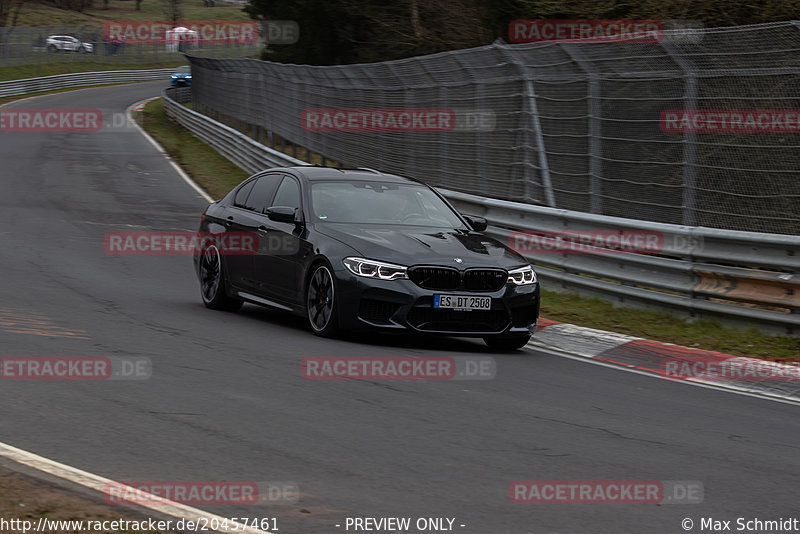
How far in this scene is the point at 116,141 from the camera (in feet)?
133

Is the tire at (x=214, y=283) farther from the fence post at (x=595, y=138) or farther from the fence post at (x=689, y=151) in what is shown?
the fence post at (x=689, y=151)

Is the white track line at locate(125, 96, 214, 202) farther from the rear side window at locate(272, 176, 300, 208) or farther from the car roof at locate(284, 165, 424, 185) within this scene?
the rear side window at locate(272, 176, 300, 208)

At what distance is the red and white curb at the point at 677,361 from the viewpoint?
30.1 feet

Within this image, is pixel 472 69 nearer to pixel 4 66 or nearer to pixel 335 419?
pixel 335 419

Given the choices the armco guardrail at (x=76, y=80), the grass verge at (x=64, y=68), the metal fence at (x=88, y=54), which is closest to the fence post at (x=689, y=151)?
the armco guardrail at (x=76, y=80)

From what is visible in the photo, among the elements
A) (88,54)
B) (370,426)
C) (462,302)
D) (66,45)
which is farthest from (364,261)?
(88,54)

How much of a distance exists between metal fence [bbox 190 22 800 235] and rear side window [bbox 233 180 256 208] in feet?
13.1

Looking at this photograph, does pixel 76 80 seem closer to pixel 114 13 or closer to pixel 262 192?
pixel 262 192

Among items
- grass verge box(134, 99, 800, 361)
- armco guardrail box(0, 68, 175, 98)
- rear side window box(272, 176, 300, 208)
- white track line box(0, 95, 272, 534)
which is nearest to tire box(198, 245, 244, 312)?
rear side window box(272, 176, 300, 208)

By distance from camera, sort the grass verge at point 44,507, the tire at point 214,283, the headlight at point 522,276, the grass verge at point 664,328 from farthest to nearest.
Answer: the tire at point 214,283 → the grass verge at point 664,328 → the headlight at point 522,276 → the grass verge at point 44,507

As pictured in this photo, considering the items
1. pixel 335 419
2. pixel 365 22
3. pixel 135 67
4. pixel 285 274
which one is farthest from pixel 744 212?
pixel 135 67

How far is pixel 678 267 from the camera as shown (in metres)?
11.6

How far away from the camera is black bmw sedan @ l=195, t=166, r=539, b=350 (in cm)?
970

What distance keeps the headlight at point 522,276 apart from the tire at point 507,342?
0.46 m
